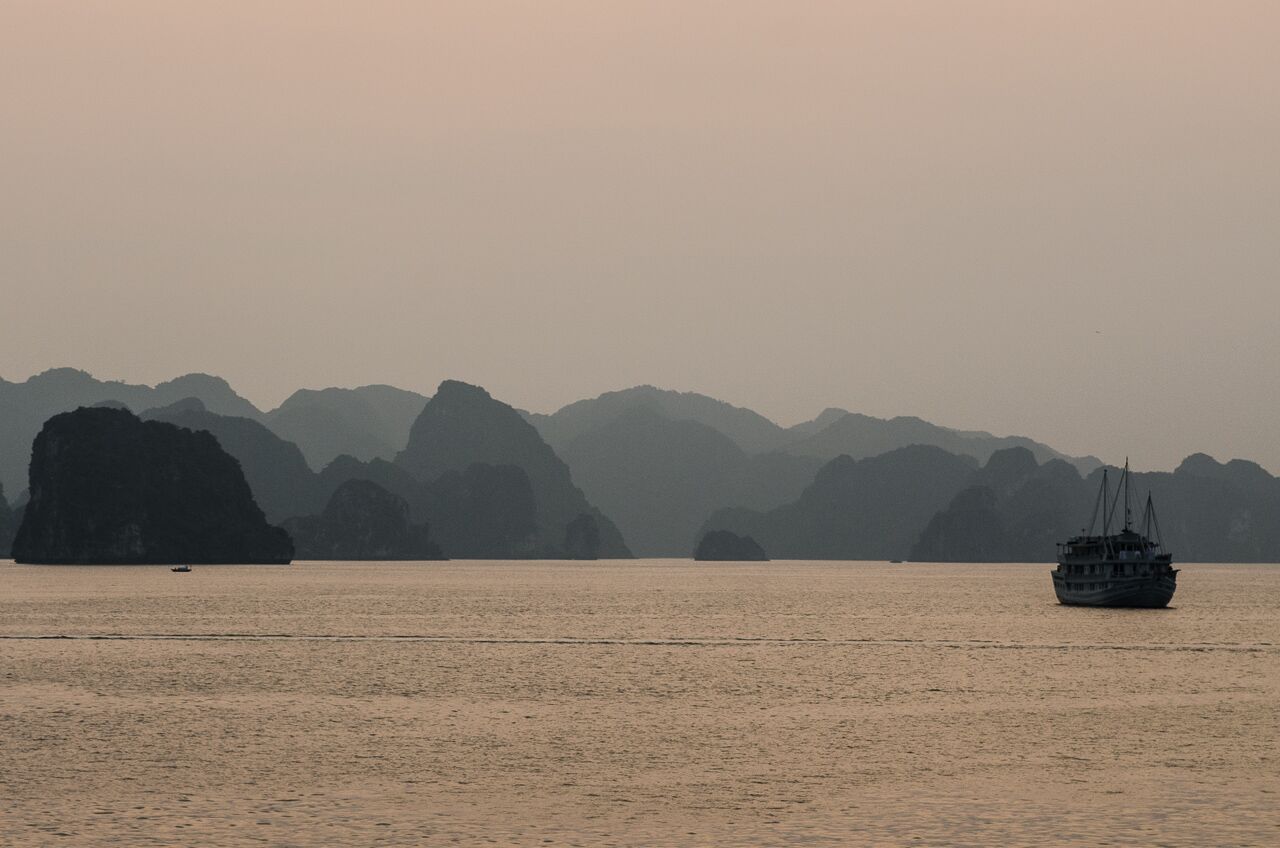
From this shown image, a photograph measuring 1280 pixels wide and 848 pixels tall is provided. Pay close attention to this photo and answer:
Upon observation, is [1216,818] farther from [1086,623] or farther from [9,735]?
[1086,623]

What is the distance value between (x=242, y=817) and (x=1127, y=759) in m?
34.3

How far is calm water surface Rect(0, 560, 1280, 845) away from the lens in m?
46.1

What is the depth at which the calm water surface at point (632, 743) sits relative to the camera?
4609 cm

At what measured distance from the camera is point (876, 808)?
4916 cm

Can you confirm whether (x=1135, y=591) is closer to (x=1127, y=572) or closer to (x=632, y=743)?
(x=1127, y=572)

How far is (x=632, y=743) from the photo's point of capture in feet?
219

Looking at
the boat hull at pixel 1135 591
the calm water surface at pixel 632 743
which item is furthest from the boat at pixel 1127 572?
the calm water surface at pixel 632 743

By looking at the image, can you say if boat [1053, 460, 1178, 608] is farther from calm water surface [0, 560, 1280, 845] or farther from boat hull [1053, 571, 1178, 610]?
calm water surface [0, 560, 1280, 845]

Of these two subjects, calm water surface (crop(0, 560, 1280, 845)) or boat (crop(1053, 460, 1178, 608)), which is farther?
boat (crop(1053, 460, 1178, 608))

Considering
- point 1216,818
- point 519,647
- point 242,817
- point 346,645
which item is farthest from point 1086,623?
point 242,817

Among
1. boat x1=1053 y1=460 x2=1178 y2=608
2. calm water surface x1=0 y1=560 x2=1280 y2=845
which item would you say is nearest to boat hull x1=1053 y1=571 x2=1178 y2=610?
boat x1=1053 y1=460 x2=1178 y2=608

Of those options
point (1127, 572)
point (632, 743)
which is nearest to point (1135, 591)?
point (1127, 572)

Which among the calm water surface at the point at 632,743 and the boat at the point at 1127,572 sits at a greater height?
the boat at the point at 1127,572

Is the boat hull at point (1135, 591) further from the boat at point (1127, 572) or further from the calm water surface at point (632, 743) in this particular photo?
the calm water surface at point (632, 743)
